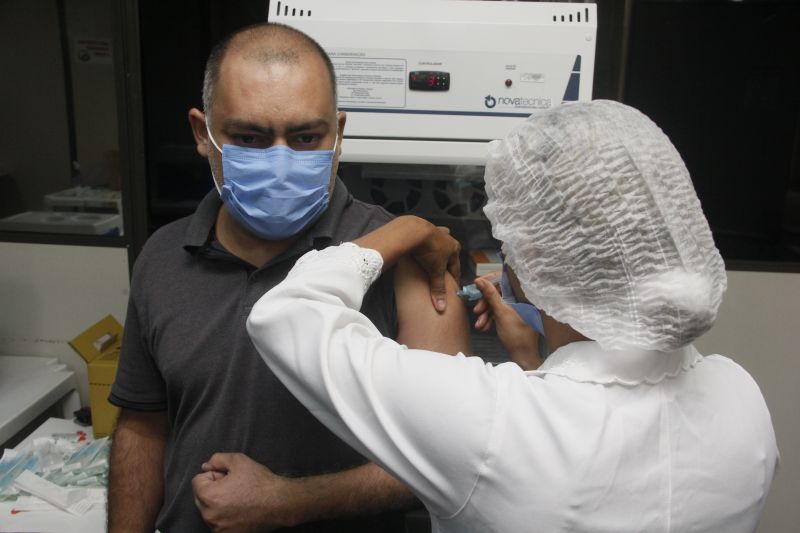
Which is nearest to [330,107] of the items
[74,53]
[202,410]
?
[202,410]

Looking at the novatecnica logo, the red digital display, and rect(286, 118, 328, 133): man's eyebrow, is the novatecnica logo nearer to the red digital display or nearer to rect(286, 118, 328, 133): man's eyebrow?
the red digital display

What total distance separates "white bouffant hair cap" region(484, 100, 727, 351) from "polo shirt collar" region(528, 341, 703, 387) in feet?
0.06

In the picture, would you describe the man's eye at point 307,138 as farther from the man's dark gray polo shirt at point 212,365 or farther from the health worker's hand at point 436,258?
the health worker's hand at point 436,258

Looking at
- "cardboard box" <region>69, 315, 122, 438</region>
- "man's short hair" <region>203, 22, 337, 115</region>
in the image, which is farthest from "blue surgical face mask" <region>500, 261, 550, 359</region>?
"cardboard box" <region>69, 315, 122, 438</region>

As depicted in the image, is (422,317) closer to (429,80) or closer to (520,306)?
(520,306)

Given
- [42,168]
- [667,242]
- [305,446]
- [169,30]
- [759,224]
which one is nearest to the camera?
[667,242]

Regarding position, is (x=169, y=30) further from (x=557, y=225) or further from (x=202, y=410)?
(x=557, y=225)

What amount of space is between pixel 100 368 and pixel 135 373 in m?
0.92

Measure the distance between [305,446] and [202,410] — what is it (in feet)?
0.64

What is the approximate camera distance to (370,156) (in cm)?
158

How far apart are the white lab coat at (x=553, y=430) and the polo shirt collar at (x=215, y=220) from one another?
1.01 ft

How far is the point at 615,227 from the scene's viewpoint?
28.6 inches

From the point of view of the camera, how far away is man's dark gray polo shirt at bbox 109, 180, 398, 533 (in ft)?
3.45

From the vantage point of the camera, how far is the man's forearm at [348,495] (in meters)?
1.01
